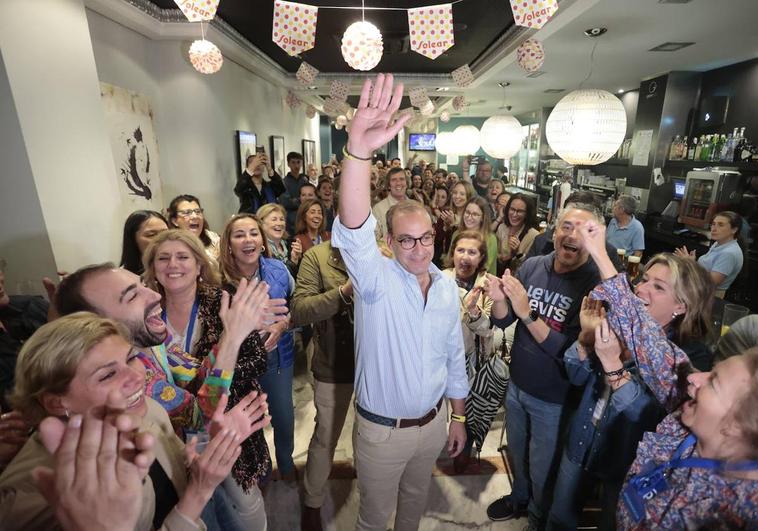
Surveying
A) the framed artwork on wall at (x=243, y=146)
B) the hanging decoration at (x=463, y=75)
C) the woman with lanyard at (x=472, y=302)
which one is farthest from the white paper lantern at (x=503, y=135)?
the framed artwork on wall at (x=243, y=146)

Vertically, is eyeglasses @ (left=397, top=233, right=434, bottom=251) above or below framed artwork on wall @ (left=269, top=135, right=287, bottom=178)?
below

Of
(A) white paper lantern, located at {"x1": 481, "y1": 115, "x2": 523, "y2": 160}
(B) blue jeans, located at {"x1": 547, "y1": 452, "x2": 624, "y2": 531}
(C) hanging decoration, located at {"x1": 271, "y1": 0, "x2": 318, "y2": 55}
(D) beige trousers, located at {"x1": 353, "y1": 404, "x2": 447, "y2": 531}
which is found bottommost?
(B) blue jeans, located at {"x1": 547, "y1": 452, "x2": 624, "y2": 531}

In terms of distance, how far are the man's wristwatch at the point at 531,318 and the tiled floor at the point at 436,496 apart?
1.18 m

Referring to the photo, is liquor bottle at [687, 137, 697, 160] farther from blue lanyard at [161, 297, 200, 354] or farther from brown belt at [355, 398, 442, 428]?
blue lanyard at [161, 297, 200, 354]

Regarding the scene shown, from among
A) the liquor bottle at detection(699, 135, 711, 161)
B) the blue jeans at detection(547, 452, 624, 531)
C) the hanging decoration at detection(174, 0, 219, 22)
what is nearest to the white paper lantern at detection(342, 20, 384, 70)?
the hanging decoration at detection(174, 0, 219, 22)

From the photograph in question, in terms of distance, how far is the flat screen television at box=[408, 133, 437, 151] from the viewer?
1570cm

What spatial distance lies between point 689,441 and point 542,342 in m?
0.79

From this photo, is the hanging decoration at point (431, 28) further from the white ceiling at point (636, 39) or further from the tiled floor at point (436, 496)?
the tiled floor at point (436, 496)

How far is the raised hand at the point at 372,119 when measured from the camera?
3.59 ft

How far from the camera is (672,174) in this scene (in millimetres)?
6156

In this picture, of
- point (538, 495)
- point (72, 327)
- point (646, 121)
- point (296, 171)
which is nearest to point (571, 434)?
point (538, 495)

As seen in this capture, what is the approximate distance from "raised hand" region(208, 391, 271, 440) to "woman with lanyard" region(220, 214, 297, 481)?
95 cm

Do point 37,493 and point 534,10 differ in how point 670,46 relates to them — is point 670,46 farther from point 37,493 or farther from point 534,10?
point 37,493

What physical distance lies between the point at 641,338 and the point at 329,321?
1.37 metres
